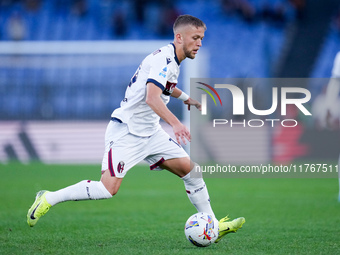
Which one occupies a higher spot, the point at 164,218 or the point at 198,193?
the point at 198,193

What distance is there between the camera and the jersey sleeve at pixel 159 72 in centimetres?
569

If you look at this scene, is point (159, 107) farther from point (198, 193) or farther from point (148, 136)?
point (198, 193)

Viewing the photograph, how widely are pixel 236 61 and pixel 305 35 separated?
2.58 meters


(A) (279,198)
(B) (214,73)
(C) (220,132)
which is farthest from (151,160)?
(B) (214,73)

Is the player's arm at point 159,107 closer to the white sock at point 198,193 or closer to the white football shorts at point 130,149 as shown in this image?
the white football shorts at point 130,149

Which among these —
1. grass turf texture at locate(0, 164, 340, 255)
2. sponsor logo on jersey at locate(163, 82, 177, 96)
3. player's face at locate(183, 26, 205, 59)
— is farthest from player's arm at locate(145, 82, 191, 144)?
grass turf texture at locate(0, 164, 340, 255)

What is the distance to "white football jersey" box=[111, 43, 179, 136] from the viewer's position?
19.3ft

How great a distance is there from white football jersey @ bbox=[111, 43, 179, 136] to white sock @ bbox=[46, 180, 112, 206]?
0.63 m

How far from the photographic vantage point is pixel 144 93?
6.09 m

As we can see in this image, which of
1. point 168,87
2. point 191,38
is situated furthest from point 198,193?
point 191,38

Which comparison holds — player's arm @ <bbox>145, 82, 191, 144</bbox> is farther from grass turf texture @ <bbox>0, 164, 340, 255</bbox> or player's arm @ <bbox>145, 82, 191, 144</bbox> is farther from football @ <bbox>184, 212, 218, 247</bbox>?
grass turf texture @ <bbox>0, 164, 340, 255</bbox>

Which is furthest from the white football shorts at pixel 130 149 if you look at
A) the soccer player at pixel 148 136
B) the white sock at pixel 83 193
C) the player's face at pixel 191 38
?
the player's face at pixel 191 38

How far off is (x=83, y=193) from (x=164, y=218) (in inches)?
99.4

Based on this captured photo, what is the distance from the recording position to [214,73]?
21250 mm
